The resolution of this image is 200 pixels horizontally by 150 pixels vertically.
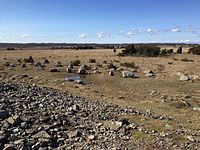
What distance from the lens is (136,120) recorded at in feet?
46.3

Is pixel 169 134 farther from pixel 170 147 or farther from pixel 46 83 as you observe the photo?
pixel 46 83

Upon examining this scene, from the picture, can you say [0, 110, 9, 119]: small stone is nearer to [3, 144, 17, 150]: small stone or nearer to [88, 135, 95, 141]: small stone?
[3, 144, 17, 150]: small stone

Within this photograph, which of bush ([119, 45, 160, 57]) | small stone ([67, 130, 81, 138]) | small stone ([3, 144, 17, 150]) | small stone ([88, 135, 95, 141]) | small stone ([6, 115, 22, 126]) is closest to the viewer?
small stone ([3, 144, 17, 150])

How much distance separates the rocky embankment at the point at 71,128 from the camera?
439 inches

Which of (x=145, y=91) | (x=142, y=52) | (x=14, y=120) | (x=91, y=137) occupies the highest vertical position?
(x=14, y=120)

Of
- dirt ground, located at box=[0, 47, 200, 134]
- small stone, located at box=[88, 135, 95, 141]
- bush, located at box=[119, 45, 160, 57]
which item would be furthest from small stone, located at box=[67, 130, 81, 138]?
bush, located at box=[119, 45, 160, 57]

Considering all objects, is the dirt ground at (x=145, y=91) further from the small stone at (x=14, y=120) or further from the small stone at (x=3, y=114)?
the small stone at (x=3, y=114)

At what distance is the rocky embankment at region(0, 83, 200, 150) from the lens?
11.1 metres

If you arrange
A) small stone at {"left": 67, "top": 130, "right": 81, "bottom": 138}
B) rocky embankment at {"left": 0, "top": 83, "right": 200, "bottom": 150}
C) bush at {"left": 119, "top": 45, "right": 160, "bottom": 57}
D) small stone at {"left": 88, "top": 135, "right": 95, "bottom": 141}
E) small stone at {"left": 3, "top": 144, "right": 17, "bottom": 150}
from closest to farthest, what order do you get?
1. small stone at {"left": 3, "top": 144, "right": 17, "bottom": 150}
2. rocky embankment at {"left": 0, "top": 83, "right": 200, "bottom": 150}
3. small stone at {"left": 88, "top": 135, "right": 95, "bottom": 141}
4. small stone at {"left": 67, "top": 130, "right": 81, "bottom": 138}
5. bush at {"left": 119, "top": 45, "right": 160, "bottom": 57}

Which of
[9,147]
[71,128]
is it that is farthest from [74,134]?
[9,147]

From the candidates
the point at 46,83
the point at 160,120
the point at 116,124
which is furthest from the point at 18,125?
the point at 46,83

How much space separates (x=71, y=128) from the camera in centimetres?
1269

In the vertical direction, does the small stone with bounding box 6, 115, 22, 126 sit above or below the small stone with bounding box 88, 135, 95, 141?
above

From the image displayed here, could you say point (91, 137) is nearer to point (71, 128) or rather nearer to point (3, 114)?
point (71, 128)
